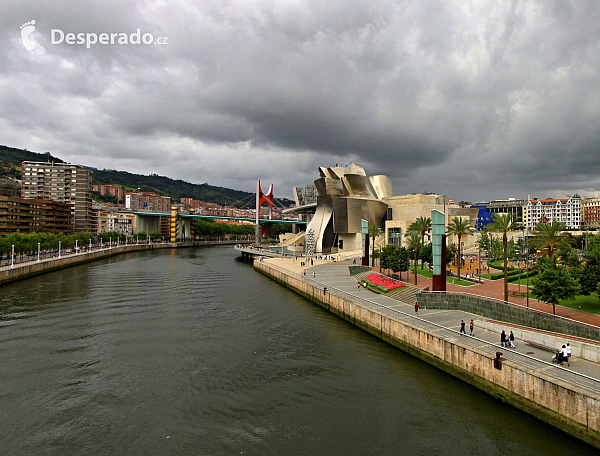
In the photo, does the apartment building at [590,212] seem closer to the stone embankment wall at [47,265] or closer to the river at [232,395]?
the river at [232,395]

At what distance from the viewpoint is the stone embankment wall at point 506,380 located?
11.2 m

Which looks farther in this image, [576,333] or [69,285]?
[69,285]

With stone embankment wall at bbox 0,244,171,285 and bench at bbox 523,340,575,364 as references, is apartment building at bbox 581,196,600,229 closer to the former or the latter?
bench at bbox 523,340,575,364

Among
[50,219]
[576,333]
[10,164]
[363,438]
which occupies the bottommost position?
[363,438]

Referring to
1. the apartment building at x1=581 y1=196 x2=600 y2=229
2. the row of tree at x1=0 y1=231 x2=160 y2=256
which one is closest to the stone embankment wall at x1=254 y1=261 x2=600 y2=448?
the row of tree at x1=0 y1=231 x2=160 y2=256

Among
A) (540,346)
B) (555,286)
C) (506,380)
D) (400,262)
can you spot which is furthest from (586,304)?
(400,262)

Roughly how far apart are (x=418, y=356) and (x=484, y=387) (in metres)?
4.10

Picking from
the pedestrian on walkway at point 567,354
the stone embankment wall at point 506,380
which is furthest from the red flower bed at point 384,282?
the pedestrian on walkway at point 567,354

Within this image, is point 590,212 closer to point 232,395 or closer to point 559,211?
point 559,211

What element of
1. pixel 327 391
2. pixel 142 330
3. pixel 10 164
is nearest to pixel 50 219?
pixel 142 330

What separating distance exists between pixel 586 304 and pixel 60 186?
119 metres

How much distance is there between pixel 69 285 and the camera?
1628 inches

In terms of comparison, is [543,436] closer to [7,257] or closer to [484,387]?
[484,387]

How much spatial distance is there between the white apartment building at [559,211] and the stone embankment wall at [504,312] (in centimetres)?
10844
